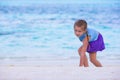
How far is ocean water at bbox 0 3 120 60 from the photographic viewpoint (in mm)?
3307

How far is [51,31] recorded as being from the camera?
10.8 ft

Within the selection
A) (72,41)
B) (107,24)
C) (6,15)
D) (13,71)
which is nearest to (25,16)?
(6,15)

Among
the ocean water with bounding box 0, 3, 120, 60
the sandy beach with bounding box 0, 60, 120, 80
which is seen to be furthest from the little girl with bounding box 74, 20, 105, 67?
the ocean water with bounding box 0, 3, 120, 60

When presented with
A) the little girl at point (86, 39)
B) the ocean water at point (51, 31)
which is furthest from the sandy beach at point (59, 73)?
the ocean water at point (51, 31)

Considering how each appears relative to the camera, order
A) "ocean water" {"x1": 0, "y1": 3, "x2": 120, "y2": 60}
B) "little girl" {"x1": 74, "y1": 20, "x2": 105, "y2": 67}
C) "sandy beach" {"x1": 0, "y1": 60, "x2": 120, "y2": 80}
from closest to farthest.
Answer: "sandy beach" {"x1": 0, "y1": 60, "x2": 120, "y2": 80}
"little girl" {"x1": 74, "y1": 20, "x2": 105, "y2": 67}
"ocean water" {"x1": 0, "y1": 3, "x2": 120, "y2": 60}

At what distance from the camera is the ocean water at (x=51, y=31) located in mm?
3307

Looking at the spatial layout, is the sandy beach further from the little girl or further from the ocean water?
the ocean water

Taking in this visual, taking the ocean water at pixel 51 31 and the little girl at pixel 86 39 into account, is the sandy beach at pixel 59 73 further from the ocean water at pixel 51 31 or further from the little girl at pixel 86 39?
the ocean water at pixel 51 31

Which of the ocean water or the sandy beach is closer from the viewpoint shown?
the sandy beach

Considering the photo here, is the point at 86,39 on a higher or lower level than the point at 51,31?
higher

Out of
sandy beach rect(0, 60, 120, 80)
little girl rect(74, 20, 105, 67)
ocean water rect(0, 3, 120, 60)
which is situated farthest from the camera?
ocean water rect(0, 3, 120, 60)

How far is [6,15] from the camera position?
3199mm

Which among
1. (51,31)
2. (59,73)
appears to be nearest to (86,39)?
(59,73)

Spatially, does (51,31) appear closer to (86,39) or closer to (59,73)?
(86,39)
